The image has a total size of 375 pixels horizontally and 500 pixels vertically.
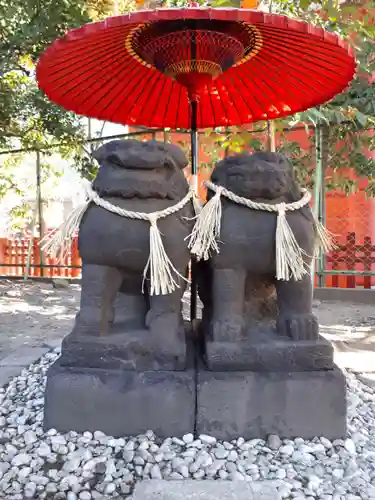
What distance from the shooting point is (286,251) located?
1.33 meters

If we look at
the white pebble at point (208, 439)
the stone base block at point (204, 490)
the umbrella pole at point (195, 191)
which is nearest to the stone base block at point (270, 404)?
the white pebble at point (208, 439)

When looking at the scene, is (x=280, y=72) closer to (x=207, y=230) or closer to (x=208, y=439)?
(x=207, y=230)

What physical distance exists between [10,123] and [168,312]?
495 cm

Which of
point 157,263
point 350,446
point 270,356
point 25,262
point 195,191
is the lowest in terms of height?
point 350,446

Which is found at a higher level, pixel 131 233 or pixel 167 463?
pixel 131 233

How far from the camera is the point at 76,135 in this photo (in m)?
5.27

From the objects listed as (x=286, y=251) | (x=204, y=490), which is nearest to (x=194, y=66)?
(x=286, y=251)

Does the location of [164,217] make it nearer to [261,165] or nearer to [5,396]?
[261,165]

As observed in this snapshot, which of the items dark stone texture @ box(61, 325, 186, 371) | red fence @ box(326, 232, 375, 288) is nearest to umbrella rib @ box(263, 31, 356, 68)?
dark stone texture @ box(61, 325, 186, 371)

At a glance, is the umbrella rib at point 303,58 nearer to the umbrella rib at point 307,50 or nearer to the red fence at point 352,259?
the umbrella rib at point 307,50

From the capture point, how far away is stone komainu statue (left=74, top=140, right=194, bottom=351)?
1328 millimetres

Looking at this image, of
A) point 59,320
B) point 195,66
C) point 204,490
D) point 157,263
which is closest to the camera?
point 204,490

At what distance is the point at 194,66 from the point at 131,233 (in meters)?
0.75

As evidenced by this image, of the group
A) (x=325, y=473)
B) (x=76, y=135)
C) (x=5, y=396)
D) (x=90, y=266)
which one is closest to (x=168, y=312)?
(x=90, y=266)
